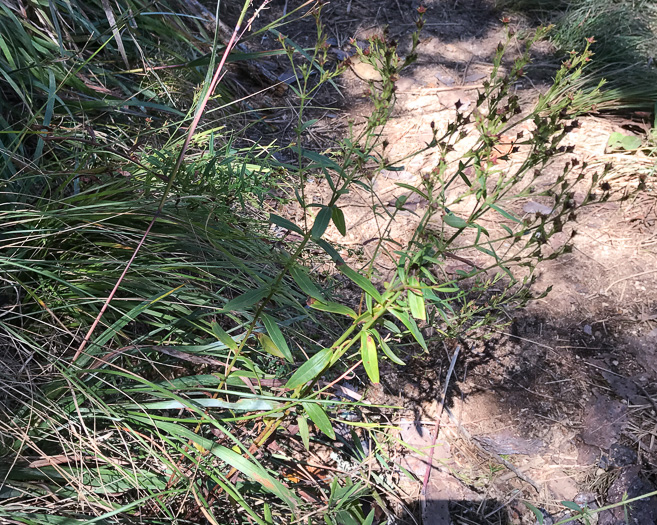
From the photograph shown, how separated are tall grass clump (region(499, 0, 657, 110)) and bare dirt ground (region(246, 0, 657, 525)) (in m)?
0.51

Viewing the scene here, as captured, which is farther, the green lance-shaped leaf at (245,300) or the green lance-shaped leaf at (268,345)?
the green lance-shaped leaf at (268,345)

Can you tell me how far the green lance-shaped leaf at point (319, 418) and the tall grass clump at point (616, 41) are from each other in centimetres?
273

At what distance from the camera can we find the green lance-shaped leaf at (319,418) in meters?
1.20

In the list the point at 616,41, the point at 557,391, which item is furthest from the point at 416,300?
the point at 616,41

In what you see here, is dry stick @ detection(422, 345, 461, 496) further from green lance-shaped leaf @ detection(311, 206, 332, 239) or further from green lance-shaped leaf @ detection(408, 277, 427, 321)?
green lance-shaped leaf @ detection(311, 206, 332, 239)

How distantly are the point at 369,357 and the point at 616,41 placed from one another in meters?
3.28

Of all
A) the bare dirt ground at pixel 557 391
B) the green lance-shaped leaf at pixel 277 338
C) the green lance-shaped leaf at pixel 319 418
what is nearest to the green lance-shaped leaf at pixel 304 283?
the green lance-shaped leaf at pixel 277 338

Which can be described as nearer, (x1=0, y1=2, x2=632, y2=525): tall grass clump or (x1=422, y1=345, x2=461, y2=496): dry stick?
(x1=0, y1=2, x2=632, y2=525): tall grass clump

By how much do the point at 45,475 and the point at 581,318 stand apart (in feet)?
6.55

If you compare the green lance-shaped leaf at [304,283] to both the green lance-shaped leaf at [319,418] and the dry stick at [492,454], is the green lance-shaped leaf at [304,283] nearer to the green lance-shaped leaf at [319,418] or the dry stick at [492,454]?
the green lance-shaped leaf at [319,418]

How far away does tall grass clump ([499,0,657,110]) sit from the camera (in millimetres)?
3133

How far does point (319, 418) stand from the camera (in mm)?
1212

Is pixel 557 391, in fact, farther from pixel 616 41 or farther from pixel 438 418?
pixel 616 41

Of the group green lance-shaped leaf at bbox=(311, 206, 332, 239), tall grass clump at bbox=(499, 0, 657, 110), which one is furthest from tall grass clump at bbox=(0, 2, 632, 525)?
tall grass clump at bbox=(499, 0, 657, 110)
